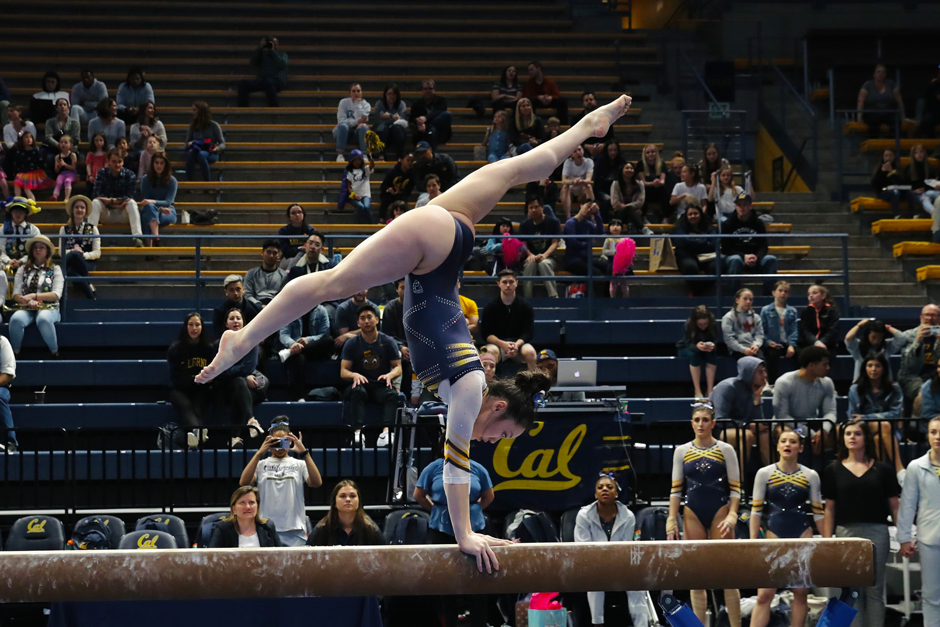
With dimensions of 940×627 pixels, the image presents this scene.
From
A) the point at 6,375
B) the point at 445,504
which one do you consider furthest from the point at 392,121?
the point at 445,504

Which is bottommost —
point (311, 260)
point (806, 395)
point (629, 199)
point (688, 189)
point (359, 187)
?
point (806, 395)

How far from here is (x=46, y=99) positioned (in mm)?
15445

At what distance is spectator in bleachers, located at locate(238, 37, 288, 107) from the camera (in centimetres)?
1675

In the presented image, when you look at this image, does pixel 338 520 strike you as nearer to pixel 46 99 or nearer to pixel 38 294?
pixel 38 294

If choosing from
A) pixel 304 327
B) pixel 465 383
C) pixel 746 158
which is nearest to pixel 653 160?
pixel 746 158

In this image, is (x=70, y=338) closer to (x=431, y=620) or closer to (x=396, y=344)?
(x=396, y=344)

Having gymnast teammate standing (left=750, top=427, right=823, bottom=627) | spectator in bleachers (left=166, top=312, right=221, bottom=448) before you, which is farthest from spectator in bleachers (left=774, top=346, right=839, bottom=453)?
spectator in bleachers (left=166, top=312, right=221, bottom=448)

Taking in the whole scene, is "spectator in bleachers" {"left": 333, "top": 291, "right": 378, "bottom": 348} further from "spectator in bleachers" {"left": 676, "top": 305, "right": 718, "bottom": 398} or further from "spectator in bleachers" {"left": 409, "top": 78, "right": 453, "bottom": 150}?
"spectator in bleachers" {"left": 409, "top": 78, "right": 453, "bottom": 150}

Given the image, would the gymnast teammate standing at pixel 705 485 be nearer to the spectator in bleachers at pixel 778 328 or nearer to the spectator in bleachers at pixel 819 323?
the spectator in bleachers at pixel 778 328

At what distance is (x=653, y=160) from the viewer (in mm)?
14484

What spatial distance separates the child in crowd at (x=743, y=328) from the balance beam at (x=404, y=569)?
21.0 ft

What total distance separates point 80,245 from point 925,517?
913cm

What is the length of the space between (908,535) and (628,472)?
212cm

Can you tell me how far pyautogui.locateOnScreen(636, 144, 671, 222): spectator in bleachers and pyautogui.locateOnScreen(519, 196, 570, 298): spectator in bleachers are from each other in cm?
187
